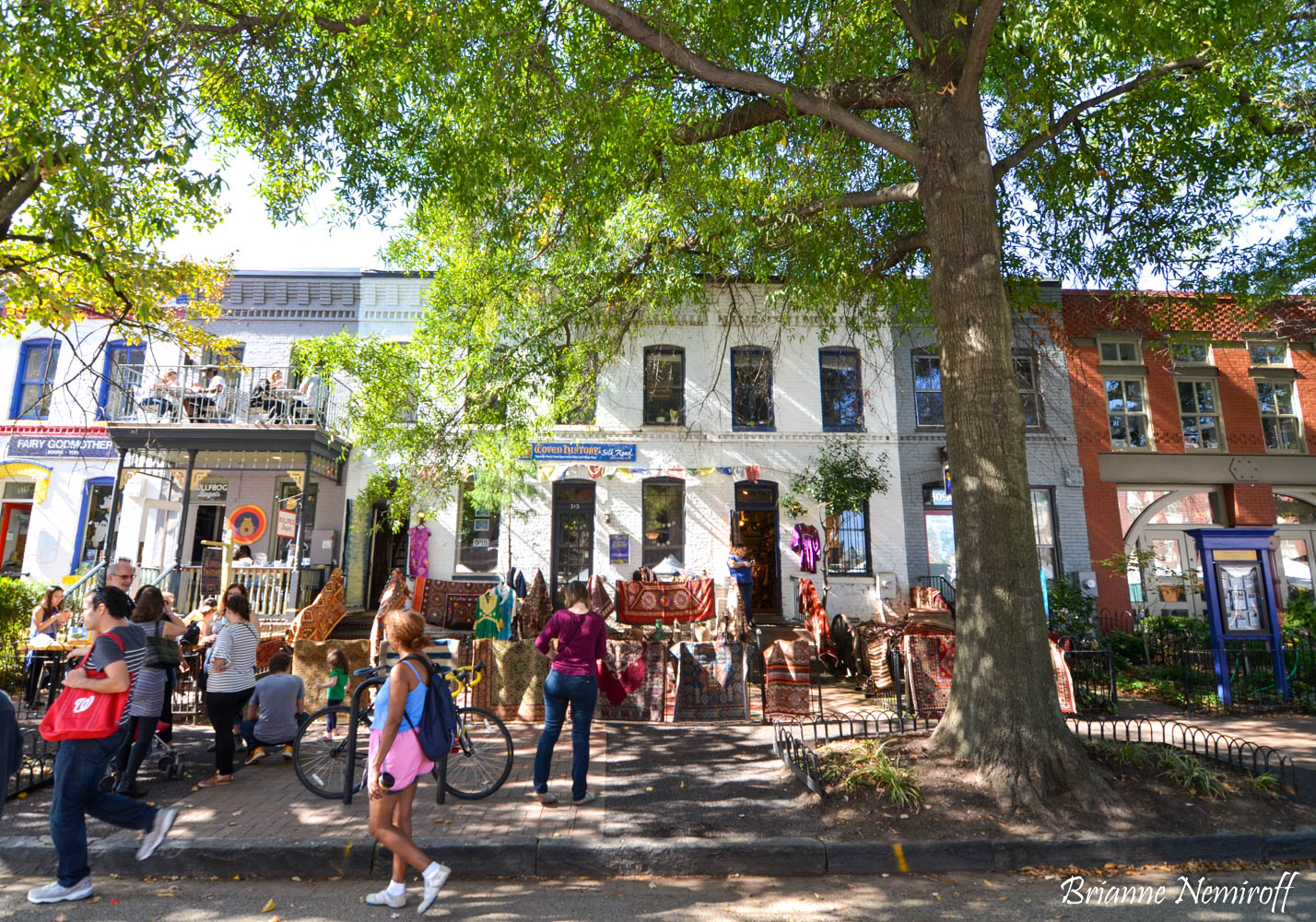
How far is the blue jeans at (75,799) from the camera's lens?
4.43 meters

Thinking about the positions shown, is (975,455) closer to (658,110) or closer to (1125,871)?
(1125,871)

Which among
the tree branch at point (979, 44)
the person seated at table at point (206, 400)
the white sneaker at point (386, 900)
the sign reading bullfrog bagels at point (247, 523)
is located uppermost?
the tree branch at point (979, 44)

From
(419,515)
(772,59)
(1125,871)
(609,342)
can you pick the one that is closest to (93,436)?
(419,515)

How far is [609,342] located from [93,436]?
13206 millimetres

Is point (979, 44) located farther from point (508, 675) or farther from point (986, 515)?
point (508, 675)

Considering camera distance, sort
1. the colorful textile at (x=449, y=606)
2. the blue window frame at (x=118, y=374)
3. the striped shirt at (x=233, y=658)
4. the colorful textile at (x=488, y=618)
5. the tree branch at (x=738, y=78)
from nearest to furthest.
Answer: the striped shirt at (x=233, y=658) < the tree branch at (x=738, y=78) < the colorful textile at (x=488, y=618) < the colorful textile at (x=449, y=606) < the blue window frame at (x=118, y=374)

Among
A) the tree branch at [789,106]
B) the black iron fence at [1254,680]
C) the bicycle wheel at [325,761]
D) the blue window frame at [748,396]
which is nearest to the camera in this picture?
the bicycle wheel at [325,761]

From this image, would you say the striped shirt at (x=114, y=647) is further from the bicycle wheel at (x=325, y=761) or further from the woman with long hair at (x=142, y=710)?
the bicycle wheel at (x=325, y=761)

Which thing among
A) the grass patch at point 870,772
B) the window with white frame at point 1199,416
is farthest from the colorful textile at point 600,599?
the window with white frame at point 1199,416

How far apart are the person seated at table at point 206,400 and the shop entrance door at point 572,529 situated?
271 inches

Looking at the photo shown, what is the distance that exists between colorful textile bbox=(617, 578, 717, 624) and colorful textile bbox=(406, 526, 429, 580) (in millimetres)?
5429

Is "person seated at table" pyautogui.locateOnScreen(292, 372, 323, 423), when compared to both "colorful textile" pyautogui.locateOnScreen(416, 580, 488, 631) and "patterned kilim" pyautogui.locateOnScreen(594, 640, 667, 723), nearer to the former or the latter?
"colorful textile" pyautogui.locateOnScreen(416, 580, 488, 631)

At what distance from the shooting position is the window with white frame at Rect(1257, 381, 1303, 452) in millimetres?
17328

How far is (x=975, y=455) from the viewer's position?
628cm
